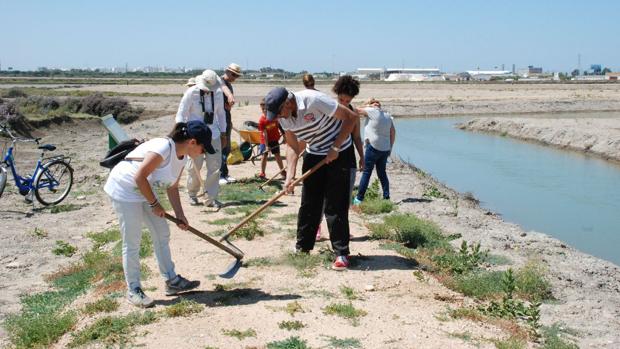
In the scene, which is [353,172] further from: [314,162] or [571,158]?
[571,158]

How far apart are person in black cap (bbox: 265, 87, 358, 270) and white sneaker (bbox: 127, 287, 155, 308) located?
1.65m

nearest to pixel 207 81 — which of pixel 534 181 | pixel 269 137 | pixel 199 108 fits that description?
pixel 199 108

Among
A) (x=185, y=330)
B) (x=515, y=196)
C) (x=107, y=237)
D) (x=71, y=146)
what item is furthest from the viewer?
(x=71, y=146)

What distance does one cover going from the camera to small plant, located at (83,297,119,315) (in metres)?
5.38

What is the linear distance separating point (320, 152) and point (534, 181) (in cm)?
1149

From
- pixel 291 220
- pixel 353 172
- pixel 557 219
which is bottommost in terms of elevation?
pixel 557 219

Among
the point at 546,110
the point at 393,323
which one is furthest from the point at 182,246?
the point at 546,110

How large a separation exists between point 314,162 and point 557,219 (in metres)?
7.47

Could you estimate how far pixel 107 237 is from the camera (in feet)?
26.9

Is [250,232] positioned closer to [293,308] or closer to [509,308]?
[293,308]

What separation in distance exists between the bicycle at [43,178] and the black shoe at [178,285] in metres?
5.26

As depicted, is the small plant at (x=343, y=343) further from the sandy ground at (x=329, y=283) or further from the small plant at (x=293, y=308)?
the small plant at (x=293, y=308)

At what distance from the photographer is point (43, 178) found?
10.5 m

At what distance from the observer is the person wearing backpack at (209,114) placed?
8.62 m
